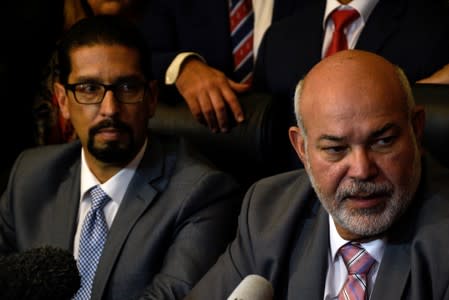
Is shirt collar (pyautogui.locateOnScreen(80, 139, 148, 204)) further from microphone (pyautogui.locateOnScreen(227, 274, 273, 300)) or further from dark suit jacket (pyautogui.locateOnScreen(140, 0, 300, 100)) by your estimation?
microphone (pyautogui.locateOnScreen(227, 274, 273, 300))

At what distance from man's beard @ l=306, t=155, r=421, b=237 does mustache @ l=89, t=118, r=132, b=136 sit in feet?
1.89

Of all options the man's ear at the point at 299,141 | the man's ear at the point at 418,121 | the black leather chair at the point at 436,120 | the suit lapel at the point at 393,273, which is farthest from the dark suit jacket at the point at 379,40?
the suit lapel at the point at 393,273

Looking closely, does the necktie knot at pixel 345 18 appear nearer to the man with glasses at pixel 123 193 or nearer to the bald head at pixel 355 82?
the man with glasses at pixel 123 193

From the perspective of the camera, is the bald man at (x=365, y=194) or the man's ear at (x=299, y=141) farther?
the man's ear at (x=299, y=141)

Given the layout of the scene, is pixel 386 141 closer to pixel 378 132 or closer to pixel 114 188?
pixel 378 132

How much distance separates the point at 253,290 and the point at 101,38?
920mm

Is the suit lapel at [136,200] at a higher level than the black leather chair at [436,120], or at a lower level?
lower

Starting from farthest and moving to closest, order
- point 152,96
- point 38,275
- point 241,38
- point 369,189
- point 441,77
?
point 241,38 → point 152,96 → point 441,77 → point 369,189 → point 38,275

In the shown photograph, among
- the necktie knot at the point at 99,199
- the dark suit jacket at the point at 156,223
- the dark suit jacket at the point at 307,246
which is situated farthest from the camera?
the necktie knot at the point at 99,199

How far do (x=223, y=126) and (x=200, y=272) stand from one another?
327 millimetres

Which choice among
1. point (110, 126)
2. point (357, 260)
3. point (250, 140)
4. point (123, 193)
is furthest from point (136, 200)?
point (357, 260)

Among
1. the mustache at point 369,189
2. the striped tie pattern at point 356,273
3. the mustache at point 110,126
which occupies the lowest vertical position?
the striped tie pattern at point 356,273

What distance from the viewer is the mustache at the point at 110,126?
1572 millimetres

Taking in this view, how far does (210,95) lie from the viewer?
1.67 metres
